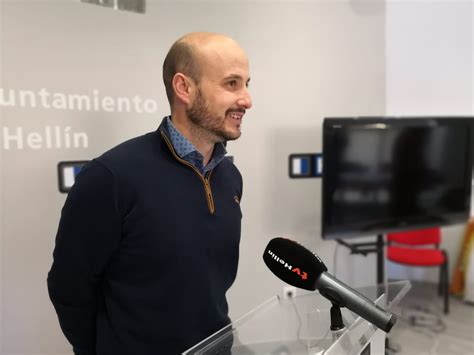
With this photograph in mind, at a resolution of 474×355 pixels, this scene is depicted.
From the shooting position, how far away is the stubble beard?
129 cm

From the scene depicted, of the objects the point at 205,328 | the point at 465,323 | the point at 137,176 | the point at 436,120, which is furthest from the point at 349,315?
the point at 465,323

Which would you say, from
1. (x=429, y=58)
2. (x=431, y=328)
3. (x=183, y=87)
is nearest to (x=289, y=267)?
(x=183, y=87)

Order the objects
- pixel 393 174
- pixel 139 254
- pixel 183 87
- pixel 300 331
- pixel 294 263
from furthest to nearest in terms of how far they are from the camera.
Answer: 1. pixel 393 174
2. pixel 183 87
3. pixel 139 254
4. pixel 300 331
5. pixel 294 263

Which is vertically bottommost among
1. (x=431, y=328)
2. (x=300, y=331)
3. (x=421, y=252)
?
(x=431, y=328)

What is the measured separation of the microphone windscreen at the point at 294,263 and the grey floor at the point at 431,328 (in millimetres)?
2413

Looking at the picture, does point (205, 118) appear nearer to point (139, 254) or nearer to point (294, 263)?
point (139, 254)

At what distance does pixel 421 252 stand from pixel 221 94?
285 centimetres

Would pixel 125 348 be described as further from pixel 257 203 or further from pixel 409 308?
pixel 409 308

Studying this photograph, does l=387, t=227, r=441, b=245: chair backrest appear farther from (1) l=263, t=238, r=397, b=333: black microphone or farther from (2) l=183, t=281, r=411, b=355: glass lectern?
(1) l=263, t=238, r=397, b=333: black microphone

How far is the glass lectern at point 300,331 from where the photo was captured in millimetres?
843

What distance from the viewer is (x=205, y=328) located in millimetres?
1325

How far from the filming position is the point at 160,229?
1.21 metres

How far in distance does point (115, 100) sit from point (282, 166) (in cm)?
107

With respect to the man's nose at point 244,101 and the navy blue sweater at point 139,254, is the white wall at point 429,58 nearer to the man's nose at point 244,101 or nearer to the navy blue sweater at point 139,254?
the man's nose at point 244,101
